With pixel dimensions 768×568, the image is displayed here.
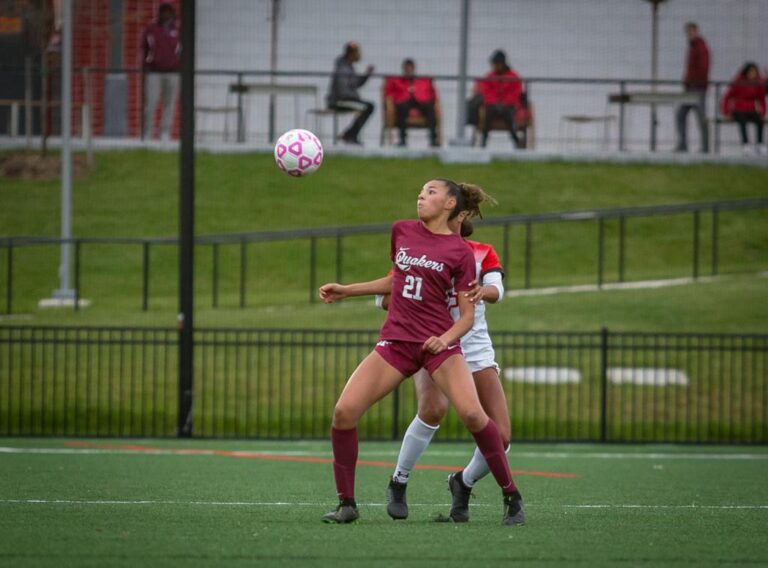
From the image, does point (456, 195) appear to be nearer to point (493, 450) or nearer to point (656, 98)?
point (493, 450)

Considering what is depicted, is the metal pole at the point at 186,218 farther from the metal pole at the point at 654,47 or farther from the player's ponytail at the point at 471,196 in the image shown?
the metal pole at the point at 654,47

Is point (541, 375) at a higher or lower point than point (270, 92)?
lower

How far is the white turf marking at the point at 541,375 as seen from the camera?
17.6 m

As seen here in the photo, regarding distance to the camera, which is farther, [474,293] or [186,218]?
[186,218]

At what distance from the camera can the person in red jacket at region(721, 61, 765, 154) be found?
29359 millimetres

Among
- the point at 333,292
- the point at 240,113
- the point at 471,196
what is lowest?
the point at 333,292

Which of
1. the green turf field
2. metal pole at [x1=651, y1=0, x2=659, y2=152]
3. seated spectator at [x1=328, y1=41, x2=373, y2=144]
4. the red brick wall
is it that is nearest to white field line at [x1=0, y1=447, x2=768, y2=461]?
the green turf field

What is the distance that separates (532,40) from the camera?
1312 inches

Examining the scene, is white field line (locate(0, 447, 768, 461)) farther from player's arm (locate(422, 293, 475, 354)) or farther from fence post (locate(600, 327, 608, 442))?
player's arm (locate(422, 293, 475, 354))

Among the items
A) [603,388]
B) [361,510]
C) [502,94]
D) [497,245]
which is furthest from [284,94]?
[361,510]

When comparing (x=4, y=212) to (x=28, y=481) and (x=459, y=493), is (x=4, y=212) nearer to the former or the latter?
(x=28, y=481)

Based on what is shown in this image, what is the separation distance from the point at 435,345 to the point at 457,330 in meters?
0.19

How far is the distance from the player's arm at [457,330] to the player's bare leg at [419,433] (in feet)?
1.45

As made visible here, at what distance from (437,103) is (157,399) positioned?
14.1 metres
